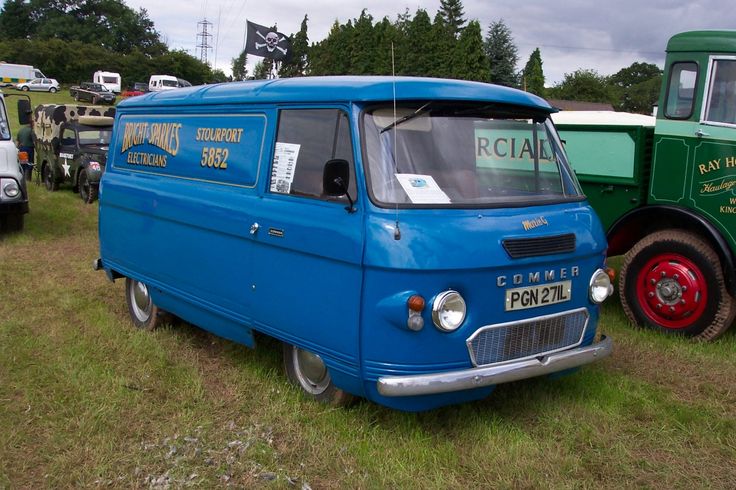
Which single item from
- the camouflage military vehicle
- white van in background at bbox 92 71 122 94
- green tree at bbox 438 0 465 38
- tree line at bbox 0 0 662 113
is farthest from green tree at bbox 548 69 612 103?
the camouflage military vehicle

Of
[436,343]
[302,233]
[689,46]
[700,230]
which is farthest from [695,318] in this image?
[302,233]

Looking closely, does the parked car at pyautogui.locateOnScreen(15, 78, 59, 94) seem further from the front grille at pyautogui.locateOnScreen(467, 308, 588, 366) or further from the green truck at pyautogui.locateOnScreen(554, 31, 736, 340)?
the front grille at pyautogui.locateOnScreen(467, 308, 588, 366)

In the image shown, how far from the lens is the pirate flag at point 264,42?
26.2ft

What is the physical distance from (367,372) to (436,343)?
411 mm

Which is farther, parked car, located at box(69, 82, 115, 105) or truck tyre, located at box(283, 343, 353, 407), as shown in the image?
parked car, located at box(69, 82, 115, 105)

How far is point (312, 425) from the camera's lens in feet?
13.9

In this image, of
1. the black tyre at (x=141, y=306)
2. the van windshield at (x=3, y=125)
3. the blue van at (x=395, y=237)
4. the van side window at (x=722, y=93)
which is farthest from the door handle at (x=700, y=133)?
the van windshield at (x=3, y=125)

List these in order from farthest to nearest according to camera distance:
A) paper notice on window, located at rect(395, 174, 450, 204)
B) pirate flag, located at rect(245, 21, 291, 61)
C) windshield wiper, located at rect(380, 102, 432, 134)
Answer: pirate flag, located at rect(245, 21, 291, 61) < windshield wiper, located at rect(380, 102, 432, 134) < paper notice on window, located at rect(395, 174, 450, 204)

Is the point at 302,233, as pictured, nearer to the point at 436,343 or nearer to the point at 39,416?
the point at 436,343

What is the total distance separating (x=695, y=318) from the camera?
241 inches

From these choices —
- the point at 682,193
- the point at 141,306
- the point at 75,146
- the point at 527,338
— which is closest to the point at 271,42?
the point at 141,306

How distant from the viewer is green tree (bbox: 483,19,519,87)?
39.9 meters

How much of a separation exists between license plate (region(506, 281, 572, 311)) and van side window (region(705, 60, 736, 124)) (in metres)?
2.83

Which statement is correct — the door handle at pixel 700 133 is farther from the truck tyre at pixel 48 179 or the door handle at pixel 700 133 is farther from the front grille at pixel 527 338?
the truck tyre at pixel 48 179
